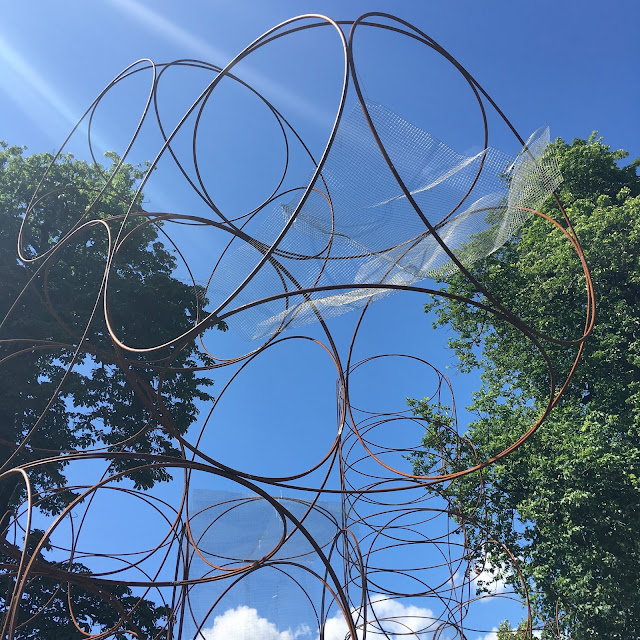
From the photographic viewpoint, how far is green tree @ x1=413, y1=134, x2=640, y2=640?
10.6 meters

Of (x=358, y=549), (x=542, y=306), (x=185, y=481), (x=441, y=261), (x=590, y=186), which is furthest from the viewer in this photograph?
(x=590, y=186)

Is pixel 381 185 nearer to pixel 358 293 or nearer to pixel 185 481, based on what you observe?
pixel 358 293

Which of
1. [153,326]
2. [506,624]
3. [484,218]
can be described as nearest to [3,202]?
[153,326]

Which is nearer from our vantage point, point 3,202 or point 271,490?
point 271,490

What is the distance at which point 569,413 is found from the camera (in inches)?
505

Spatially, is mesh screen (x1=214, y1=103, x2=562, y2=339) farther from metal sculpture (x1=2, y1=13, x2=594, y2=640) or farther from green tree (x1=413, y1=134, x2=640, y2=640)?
green tree (x1=413, y1=134, x2=640, y2=640)

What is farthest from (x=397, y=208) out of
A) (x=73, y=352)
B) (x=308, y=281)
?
(x=73, y=352)

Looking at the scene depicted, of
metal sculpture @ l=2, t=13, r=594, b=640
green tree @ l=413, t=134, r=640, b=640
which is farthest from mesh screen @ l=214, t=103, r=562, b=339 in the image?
green tree @ l=413, t=134, r=640, b=640

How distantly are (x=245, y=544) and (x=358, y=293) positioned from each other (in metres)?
4.36

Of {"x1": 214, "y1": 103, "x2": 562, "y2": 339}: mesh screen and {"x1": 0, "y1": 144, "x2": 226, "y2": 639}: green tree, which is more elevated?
{"x1": 0, "y1": 144, "x2": 226, "y2": 639}: green tree

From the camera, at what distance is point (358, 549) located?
7.47 metres

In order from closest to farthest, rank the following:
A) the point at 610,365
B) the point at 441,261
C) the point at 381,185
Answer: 1. the point at 381,185
2. the point at 441,261
3. the point at 610,365

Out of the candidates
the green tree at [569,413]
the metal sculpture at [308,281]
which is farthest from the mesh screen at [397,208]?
the green tree at [569,413]

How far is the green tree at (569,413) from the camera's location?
10594mm
